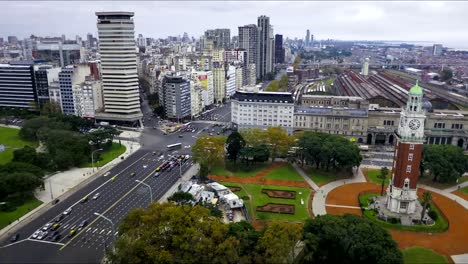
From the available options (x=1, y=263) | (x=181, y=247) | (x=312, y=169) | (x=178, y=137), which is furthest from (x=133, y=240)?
(x=178, y=137)

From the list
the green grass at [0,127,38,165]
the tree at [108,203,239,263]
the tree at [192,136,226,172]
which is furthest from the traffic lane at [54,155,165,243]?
the green grass at [0,127,38,165]

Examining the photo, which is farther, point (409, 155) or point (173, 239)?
point (409, 155)

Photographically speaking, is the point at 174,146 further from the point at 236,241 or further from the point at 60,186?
the point at 236,241

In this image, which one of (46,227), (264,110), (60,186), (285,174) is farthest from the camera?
(264,110)

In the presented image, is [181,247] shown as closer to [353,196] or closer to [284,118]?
[353,196]

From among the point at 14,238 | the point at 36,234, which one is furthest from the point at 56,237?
the point at 14,238

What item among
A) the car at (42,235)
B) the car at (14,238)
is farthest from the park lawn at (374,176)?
the car at (14,238)
